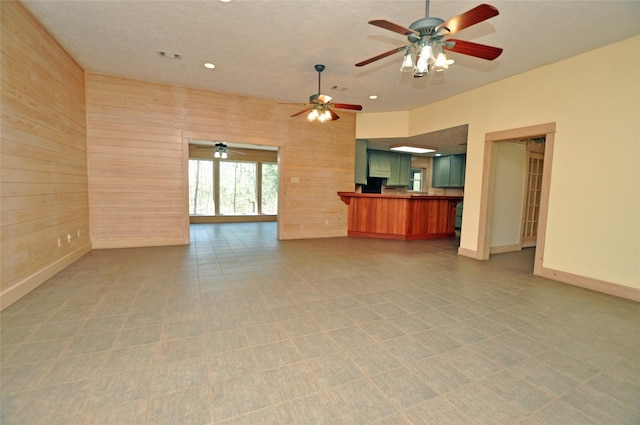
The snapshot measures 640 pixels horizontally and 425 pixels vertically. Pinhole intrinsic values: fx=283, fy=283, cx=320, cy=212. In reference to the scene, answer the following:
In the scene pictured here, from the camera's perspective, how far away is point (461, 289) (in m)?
3.48

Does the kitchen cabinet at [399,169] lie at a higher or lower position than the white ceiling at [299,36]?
lower

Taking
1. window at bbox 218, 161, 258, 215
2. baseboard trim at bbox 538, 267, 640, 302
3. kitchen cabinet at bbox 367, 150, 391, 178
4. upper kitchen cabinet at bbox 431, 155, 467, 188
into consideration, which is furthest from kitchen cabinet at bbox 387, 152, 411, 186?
baseboard trim at bbox 538, 267, 640, 302

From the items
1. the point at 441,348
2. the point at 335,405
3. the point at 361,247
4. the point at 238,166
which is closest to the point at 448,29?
the point at 441,348

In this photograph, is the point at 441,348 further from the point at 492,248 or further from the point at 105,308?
the point at 492,248

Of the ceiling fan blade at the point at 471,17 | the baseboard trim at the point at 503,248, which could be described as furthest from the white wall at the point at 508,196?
the ceiling fan blade at the point at 471,17

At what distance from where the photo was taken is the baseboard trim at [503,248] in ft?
18.2

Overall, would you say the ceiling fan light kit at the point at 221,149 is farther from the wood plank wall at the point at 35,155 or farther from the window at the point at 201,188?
the wood plank wall at the point at 35,155

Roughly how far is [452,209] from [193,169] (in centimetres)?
801

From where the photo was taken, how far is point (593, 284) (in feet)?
11.8

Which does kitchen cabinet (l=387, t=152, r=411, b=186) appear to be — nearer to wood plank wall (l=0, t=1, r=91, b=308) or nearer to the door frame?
the door frame

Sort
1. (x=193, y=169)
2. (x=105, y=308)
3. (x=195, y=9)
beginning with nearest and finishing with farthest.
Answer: (x=105, y=308), (x=195, y=9), (x=193, y=169)

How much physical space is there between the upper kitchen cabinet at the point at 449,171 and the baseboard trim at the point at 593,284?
5.51 meters

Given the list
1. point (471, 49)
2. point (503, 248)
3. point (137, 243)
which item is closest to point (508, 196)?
point (503, 248)

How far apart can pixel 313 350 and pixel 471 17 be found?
2.70 meters
